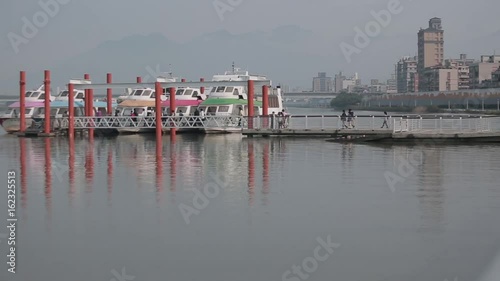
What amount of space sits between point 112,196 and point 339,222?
644 centimetres

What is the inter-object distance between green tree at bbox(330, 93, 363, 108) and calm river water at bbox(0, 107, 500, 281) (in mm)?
163389

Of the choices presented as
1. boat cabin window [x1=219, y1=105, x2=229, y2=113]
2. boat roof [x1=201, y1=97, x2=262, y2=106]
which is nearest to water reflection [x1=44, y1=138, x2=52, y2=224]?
boat roof [x1=201, y1=97, x2=262, y2=106]

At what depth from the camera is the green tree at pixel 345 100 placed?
188125 millimetres

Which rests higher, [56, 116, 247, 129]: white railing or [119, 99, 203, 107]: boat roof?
[119, 99, 203, 107]: boat roof

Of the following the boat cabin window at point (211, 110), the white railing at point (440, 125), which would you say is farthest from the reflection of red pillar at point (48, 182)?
the white railing at point (440, 125)

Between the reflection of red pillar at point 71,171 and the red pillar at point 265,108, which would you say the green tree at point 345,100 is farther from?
the reflection of red pillar at point 71,171

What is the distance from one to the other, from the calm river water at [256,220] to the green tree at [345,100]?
163389mm

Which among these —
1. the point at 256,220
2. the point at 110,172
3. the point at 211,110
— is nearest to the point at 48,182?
the point at 110,172

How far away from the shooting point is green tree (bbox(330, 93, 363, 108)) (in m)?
188

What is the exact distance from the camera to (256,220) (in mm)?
13953

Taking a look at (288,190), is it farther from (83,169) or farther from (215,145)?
(215,145)

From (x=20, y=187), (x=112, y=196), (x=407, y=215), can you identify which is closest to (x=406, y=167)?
(x=407, y=215)

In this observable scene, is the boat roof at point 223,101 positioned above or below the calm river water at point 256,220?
above

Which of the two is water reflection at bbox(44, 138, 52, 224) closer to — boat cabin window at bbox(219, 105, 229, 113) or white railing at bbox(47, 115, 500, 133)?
white railing at bbox(47, 115, 500, 133)
